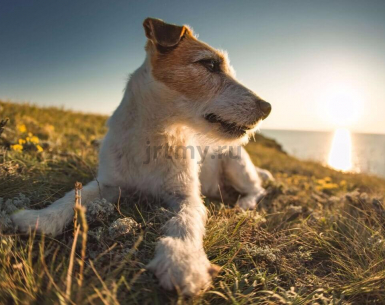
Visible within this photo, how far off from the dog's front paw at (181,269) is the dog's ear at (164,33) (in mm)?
2132

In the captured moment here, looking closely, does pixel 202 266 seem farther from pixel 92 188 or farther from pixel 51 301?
→ pixel 92 188

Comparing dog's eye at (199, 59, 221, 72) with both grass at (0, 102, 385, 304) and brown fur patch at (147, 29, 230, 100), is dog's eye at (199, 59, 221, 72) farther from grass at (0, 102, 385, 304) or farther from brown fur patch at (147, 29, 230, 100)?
grass at (0, 102, 385, 304)

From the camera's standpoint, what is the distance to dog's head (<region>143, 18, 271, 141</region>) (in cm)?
304

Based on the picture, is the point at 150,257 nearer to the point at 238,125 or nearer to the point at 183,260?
the point at 183,260

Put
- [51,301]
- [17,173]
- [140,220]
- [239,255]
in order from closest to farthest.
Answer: [51,301] < [239,255] < [140,220] < [17,173]

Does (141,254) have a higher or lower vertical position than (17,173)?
lower

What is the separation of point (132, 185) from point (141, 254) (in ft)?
3.76

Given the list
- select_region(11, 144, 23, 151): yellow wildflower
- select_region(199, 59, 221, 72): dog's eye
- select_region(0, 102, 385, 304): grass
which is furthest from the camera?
select_region(11, 144, 23, 151): yellow wildflower

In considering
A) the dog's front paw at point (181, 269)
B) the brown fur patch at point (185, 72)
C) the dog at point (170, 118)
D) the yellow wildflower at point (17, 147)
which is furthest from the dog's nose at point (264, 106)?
the yellow wildflower at point (17, 147)


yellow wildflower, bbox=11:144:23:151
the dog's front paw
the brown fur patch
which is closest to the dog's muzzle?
the brown fur patch

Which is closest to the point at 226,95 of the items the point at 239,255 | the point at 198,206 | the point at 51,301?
the point at 198,206

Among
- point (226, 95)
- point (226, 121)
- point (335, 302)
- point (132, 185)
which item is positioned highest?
point (226, 95)

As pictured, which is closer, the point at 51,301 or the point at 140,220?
the point at 51,301

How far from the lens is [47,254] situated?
1.91 m
